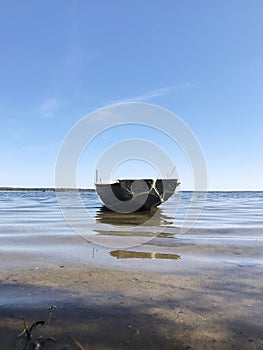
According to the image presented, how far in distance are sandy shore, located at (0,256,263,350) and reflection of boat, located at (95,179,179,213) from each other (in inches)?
562

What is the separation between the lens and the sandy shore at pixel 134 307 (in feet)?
10.6

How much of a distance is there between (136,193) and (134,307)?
1627 centimetres

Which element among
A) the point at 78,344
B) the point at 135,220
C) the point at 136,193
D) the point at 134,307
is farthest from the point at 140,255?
the point at 136,193

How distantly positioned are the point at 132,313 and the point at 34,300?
4.15ft

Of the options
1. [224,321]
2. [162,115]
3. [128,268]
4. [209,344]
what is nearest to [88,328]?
[209,344]

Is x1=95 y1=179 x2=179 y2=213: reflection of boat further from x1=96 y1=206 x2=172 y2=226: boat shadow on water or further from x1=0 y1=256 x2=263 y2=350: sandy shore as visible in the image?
x1=0 y1=256 x2=263 y2=350: sandy shore

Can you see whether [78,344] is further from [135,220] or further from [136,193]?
[136,193]

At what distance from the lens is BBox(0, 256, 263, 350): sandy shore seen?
3.24m

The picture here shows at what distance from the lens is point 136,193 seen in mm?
20312

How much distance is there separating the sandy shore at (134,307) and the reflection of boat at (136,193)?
46.8 feet

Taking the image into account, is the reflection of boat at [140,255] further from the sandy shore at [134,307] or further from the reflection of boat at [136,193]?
the reflection of boat at [136,193]

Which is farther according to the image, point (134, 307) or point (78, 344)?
point (134, 307)

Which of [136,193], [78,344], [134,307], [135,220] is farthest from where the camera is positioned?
[136,193]

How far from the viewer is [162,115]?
14016 mm
